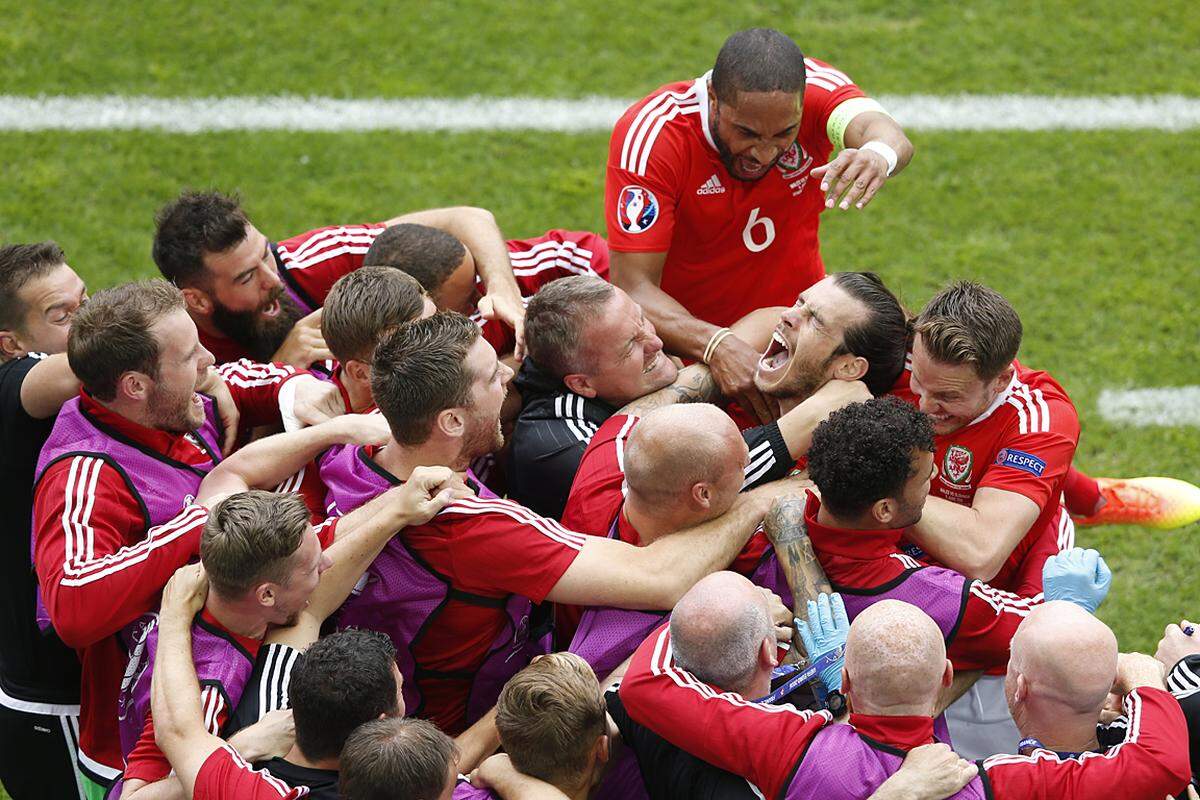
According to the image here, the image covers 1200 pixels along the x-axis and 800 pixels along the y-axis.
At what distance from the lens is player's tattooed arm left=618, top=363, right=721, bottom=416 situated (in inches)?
208

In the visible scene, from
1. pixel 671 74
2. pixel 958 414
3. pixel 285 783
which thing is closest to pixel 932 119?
pixel 671 74

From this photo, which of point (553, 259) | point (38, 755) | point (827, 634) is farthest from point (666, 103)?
point (38, 755)

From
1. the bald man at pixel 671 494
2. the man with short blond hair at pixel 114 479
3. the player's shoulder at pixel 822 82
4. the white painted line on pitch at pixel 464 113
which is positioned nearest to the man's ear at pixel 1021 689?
the bald man at pixel 671 494

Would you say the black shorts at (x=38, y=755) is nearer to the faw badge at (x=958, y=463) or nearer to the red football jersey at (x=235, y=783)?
the red football jersey at (x=235, y=783)

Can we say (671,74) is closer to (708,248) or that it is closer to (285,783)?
(708,248)

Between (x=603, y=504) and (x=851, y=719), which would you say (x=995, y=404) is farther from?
(x=851, y=719)

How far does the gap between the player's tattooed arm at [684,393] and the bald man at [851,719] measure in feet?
4.41

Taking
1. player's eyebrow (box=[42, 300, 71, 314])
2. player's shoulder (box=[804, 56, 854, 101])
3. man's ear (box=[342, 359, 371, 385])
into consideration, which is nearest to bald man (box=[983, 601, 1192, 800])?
man's ear (box=[342, 359, 371, 385])

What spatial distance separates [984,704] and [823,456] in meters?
0.96

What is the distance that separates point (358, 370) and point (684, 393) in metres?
1.25

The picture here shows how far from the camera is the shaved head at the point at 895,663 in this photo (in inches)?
147

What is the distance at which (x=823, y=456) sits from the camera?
172 inches

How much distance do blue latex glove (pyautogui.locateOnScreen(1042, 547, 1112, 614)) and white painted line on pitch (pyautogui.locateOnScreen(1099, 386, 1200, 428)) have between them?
3452 millimetres

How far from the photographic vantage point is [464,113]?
381 inches
